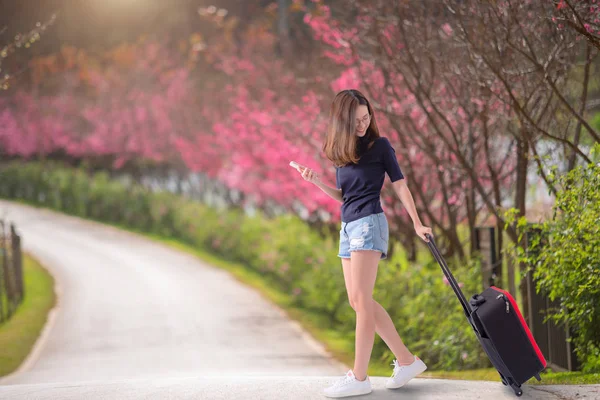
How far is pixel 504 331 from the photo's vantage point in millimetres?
5195

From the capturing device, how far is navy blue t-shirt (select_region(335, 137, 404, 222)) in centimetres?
524

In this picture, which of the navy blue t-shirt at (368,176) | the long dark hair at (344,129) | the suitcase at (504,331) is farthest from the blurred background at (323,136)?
the long dark hair at (344,129)

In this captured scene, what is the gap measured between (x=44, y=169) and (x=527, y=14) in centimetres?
3148

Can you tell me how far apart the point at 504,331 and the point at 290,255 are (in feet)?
35.1

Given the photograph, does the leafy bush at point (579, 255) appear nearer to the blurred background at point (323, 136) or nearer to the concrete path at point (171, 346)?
the blurred background at point (323, 136)

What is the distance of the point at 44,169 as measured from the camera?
121ft

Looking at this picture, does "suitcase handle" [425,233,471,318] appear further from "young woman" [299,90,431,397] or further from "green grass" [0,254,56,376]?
"green grass" [0,254,56,376]

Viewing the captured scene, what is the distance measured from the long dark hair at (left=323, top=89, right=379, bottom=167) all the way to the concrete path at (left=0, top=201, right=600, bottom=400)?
1.51 metres

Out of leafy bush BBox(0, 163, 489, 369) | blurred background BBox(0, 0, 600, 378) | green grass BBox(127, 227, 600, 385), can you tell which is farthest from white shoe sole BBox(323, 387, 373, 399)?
leafy bush BBox(0, 163, 489, 369)

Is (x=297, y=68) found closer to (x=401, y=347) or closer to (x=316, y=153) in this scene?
(x=316, y=153)

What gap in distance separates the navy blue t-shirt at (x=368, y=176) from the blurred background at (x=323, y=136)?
1537mm

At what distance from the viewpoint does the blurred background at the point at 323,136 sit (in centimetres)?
744

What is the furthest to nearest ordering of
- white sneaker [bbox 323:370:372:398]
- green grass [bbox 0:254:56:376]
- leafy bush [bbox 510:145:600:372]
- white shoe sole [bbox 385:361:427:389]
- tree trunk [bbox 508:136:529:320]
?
green grass [bbox 0:254:56:376], tree trunk [bbox 508:136:529:320], leafy bush [bbox 510:145:600:372], white shoe sole [bbox 385:361:427:389], white sneaker [bbox 323:370:372:398]

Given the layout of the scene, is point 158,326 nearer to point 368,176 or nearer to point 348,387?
point 348,387
